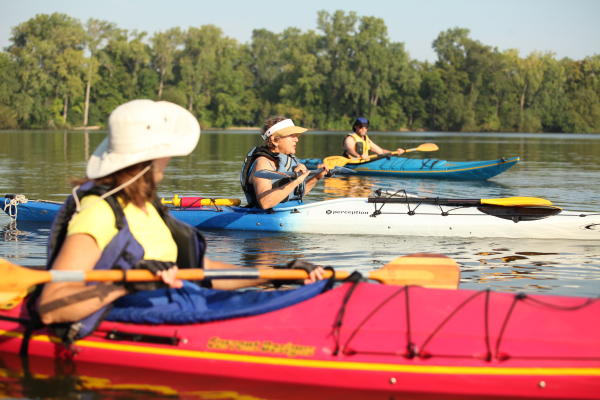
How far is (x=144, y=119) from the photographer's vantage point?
146 inches

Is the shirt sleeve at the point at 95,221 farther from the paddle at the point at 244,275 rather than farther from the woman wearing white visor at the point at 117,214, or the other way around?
the paddle at the point at 244,275

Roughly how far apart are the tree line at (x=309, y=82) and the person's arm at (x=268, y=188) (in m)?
63.4

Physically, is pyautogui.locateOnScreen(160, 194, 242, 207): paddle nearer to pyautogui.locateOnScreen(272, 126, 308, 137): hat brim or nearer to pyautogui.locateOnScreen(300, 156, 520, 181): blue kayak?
pyautogui.locateOnScreen(272, 126, 308, 137): hat brim

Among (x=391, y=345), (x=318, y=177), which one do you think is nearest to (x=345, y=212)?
(x=318, y=177)

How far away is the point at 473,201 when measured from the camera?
8688 mm

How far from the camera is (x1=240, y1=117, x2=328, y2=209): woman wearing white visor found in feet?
26.1

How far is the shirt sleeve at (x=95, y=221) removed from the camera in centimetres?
357

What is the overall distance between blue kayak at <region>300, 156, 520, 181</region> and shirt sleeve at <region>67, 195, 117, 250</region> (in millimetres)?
12820

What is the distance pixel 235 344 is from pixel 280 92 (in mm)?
73525

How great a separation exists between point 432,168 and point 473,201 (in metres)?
7.76

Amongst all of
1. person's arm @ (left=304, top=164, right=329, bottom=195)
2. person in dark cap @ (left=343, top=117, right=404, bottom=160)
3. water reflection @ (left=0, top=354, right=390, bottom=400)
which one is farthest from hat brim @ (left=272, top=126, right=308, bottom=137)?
person in dark cap @ (left=343, top=117, right=404, bottom=160)

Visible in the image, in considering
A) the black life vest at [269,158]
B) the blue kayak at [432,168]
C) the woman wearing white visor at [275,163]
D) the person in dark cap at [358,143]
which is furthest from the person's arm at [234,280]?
the person in dark cap at [358,143]

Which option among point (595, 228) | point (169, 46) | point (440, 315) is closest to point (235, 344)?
point (440, 315)

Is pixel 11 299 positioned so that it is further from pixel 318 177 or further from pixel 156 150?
pixel 318 177
